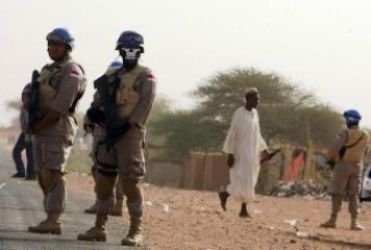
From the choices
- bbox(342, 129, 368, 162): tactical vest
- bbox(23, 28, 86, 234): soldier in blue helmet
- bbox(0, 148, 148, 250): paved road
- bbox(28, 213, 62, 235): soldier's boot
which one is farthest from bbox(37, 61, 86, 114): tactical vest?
bbox(342, 129, 368, 162): tactical vest

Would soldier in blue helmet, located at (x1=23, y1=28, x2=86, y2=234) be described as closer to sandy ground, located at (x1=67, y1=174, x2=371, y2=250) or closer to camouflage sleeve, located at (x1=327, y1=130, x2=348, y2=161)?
sandy ground, located at (x1=67, y1=174, x2=371, y2=250)

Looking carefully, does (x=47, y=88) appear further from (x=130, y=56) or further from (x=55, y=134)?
(x=130, y=56)

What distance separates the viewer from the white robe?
1334cm

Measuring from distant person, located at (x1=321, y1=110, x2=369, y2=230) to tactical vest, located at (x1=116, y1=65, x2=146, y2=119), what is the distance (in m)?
5.89

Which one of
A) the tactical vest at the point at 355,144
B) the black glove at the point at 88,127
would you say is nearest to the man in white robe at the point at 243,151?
the tactical vest at the point at 355,144

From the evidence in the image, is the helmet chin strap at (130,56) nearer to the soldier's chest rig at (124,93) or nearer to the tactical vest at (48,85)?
the soldier's chest rig at (124,93)

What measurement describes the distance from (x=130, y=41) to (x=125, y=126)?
708mm

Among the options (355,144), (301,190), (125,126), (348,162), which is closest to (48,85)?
(125,126)

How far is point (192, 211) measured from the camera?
13.2 m

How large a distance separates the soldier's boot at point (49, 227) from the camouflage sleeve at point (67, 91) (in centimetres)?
89

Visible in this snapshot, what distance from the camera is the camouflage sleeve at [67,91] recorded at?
26.0 ft

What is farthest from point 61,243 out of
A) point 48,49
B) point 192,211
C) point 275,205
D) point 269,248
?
point 275,205

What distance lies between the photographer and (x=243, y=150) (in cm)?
1345

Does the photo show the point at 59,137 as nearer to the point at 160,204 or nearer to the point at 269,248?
the point at 269,248
